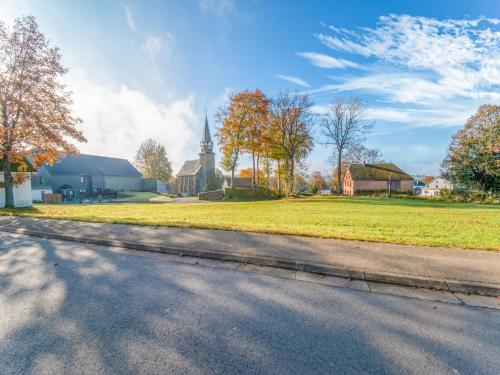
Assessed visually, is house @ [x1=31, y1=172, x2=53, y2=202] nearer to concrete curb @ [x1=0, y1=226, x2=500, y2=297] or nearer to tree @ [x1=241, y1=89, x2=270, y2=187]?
tree @ [x1=241, y1=89, x2=270, y2=187]

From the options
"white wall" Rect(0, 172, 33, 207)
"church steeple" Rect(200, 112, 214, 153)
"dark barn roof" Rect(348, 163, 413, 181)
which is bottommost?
"white wall" Rect(0, 172, 33, 207)

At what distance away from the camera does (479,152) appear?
3334 centimetres

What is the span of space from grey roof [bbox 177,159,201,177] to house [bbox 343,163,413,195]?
4057 centimetres

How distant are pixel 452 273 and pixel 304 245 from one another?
2743 millimetres

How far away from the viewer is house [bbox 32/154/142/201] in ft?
156

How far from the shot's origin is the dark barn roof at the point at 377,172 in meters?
48.5

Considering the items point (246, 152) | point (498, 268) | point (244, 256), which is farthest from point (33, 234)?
point (246, 152)

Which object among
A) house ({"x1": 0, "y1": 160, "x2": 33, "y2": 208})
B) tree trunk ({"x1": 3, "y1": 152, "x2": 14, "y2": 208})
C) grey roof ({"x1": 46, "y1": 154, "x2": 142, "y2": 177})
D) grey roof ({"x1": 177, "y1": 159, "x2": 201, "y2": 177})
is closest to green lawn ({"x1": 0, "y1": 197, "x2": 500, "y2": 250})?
tree trunk ({"x1": 3, "y1": 152, "x2": 14, "y2": 208})

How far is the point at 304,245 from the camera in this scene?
5.56 metres

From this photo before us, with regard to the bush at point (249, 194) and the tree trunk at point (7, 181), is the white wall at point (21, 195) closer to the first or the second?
the tree trunk at point (7, 181)

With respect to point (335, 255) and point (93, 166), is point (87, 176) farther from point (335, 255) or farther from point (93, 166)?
point (335, 255)

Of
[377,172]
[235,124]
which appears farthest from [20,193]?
[377,172]

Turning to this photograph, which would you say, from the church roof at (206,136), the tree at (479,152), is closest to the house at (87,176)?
the church roof at (206,136)

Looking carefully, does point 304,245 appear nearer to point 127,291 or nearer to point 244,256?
point 244,256
